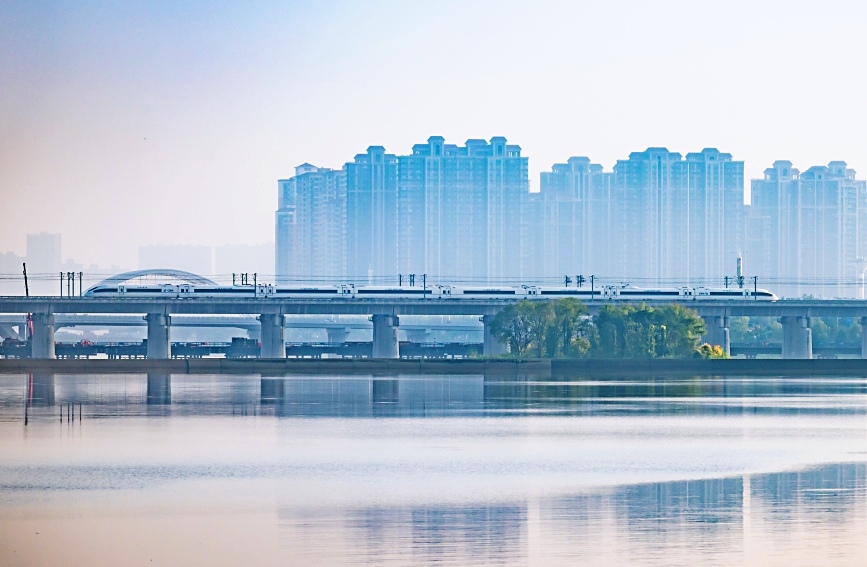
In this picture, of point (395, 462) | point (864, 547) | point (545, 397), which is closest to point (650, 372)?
point (545, 397)

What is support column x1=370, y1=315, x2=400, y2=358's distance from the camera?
14550 cm

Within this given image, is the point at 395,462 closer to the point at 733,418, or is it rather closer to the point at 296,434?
the point at 296,434

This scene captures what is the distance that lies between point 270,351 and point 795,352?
168 ft

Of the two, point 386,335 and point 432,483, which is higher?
point 386,335

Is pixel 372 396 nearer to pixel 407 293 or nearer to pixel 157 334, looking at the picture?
pixel 157 334

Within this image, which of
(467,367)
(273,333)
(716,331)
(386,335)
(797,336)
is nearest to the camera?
(467,367)

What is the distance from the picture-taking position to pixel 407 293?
153 meters

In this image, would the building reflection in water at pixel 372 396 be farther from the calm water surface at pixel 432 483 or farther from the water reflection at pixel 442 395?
the calm water surface at pixel 432 483

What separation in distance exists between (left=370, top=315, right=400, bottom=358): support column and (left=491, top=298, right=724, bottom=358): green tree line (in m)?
26.2

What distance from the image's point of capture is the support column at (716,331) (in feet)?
471

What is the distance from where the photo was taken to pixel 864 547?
929 inches

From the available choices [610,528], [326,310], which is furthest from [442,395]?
[326,310]

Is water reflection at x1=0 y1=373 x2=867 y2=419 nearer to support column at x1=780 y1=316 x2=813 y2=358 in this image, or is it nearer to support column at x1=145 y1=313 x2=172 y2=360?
support column at x1=780 y1=316 x2=813 y2=358

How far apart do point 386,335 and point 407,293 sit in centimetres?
853
